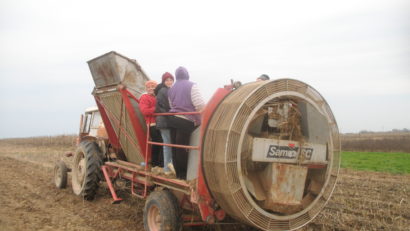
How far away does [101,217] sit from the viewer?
21.0 ft

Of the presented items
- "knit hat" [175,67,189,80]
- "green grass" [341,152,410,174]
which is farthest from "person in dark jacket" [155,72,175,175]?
"green grass" [341,152,410,174]

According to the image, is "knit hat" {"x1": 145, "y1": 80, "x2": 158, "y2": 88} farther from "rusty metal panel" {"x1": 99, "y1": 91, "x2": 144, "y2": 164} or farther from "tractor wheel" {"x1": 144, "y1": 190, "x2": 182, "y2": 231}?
"tractor wheel" {"x1": 144, "y1": 190, "x2": 182, "y2": 231}

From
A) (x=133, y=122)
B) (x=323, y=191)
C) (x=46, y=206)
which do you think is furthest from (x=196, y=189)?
(x=46, y=206)

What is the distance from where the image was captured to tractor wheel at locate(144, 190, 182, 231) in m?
4.50

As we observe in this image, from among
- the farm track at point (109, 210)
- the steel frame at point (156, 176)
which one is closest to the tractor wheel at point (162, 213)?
the steel frame at point (156, 176)

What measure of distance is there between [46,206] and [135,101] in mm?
3144

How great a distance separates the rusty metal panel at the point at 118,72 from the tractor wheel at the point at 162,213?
2.35 meters

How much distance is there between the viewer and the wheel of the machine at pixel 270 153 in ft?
12.5

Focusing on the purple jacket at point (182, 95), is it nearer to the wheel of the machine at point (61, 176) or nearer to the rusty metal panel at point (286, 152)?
the rusty metal panel at point (286, 152)

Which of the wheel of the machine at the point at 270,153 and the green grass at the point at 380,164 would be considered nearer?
the wheel of the machine at the point at 270,153

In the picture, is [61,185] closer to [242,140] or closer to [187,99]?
[187,99]

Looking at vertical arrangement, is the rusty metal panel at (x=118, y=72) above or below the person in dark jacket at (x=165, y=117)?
above

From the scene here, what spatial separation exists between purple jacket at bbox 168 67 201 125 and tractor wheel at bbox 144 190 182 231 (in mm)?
1127

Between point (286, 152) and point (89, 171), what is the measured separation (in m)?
4.78
